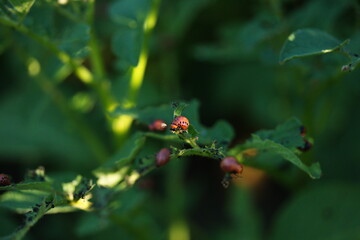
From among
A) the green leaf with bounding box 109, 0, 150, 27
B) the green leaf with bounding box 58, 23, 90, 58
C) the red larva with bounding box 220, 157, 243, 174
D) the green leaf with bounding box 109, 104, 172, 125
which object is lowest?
the red larva with bounding box 220, 157, 243, 174

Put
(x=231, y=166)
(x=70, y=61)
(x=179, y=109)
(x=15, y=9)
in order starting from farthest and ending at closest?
(x=70, y=61) < (x=15, y=9) < (x=231, y=166) < (x=179, y=109)

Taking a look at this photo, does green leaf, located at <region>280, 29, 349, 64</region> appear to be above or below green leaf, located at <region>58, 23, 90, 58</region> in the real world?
below

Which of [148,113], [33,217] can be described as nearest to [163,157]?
[148,113]

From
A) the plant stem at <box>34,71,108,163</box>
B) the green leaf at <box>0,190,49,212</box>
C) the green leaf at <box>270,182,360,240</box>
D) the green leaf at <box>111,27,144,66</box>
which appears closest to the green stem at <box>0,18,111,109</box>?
the green leaf at <box>111,27,144,66</box>

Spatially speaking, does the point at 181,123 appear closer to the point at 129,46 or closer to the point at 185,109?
the point at 185,109

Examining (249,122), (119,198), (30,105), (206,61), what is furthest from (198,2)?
(119,198)

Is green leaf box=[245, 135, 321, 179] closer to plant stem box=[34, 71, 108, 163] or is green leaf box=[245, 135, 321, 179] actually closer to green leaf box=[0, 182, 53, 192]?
green leaf box=[0, 182, 53, 192]

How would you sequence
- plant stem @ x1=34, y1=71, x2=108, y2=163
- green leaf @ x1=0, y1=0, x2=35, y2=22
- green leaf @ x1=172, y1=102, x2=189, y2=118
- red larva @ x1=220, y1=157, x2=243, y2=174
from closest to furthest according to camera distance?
green leaf @ x1=172, y1=102, x2=189, y2=118 < red larva @ x1=220, y1=157, x2=243, y2=174 < green leaf @ x1=0, y1=0, x2=35, y2=22 < plant stem @ x1=34, y1=71, x2=108, y2=163
